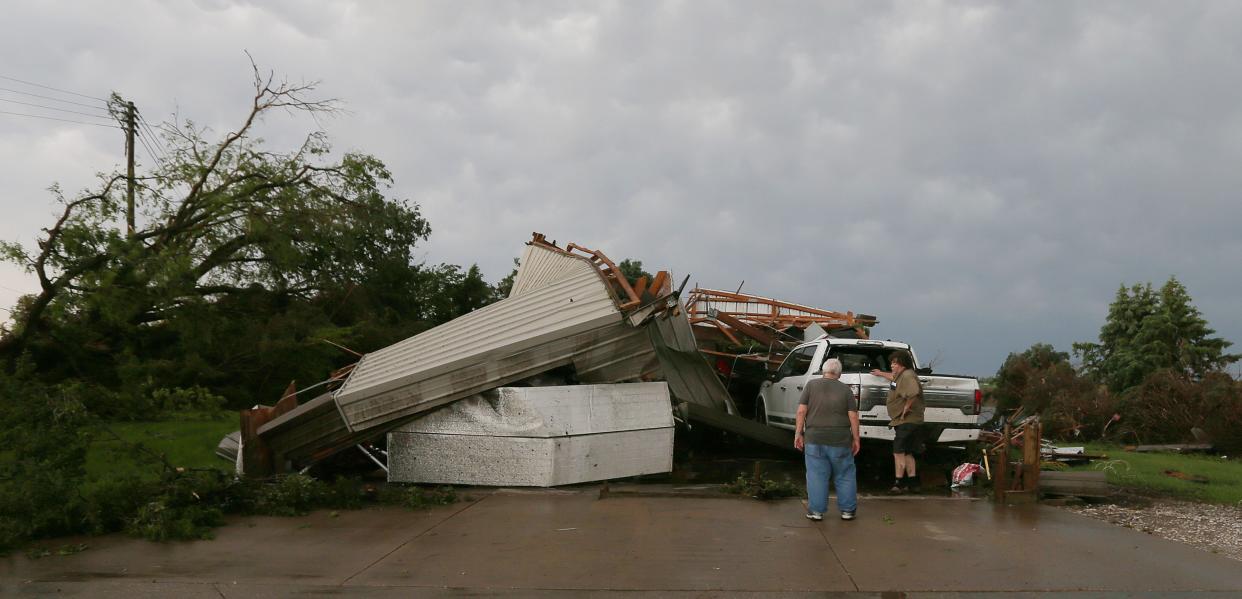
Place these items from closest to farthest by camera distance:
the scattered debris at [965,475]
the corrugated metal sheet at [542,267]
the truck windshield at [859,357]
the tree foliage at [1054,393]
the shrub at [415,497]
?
the shrub at [415,497] → the scattered debris at [965,475] → the truck windshield at [859,357] → the corrugated metal sheet at [542,267] → the tree foliage at [1054,393]

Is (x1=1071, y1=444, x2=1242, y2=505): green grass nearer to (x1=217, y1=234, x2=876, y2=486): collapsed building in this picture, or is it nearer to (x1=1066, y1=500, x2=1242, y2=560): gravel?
(x1=1066, y1=500, x2=1242, y2=560): gravel

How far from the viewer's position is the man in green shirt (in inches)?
361

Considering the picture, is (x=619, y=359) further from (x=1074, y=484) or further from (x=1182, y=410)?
(x=1182, y=410)

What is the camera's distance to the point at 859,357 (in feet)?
37.1

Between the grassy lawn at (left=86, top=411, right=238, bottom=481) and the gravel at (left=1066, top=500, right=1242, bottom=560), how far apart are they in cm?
899

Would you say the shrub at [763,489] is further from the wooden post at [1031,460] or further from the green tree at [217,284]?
the green tree at [217,284]

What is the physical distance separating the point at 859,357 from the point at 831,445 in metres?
4.02

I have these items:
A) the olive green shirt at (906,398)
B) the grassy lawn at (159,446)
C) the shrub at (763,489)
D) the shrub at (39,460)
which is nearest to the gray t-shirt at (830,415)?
the shrub at (763,489)

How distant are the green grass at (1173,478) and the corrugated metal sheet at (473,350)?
6.63 m

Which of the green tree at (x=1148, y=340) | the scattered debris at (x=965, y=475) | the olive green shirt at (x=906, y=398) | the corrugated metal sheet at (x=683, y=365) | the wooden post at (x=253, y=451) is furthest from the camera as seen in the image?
the green tree at (x=1148, y=340)

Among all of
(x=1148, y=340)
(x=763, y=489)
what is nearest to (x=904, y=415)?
(x=763, y=489)

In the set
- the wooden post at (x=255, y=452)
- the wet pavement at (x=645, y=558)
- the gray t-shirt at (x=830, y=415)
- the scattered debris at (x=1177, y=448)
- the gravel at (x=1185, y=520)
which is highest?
the gray t-shirt at (x=830, y=415)

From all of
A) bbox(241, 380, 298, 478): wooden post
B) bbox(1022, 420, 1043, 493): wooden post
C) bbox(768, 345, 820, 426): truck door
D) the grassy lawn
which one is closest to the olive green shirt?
bbox(1022, 420, 1043, 493): wooden post

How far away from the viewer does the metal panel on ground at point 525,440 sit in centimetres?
925
